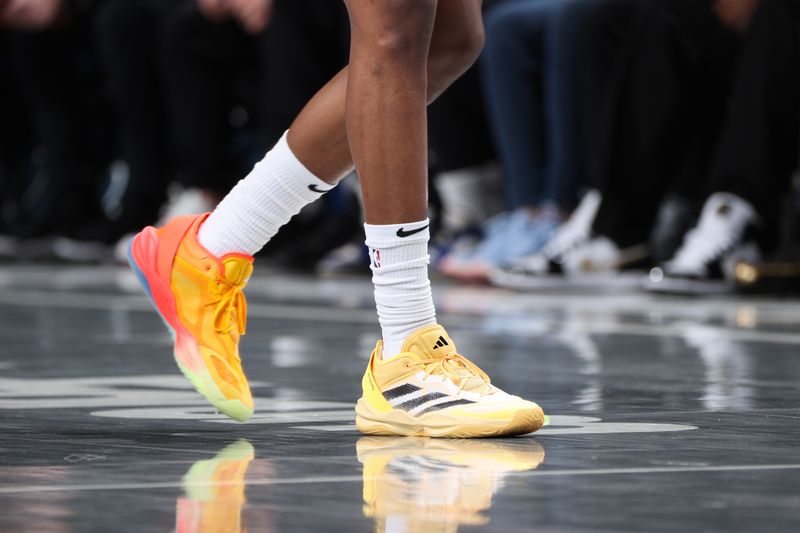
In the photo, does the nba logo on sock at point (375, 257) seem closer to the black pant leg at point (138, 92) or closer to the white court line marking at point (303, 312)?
the white court line marking at point (303, 312)

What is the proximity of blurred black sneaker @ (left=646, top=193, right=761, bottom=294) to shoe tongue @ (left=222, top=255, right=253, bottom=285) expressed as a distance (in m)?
2.15

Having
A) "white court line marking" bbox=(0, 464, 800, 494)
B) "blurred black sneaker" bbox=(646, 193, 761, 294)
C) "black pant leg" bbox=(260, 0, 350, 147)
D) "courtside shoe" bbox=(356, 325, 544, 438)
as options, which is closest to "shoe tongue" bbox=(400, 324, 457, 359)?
"courtside shoe" bbox=(356, 325, 544, 438)

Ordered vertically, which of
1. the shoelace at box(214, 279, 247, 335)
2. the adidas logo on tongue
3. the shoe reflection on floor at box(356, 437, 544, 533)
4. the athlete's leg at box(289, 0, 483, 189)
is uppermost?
the athlete's leg at box(289, 0, 483, 189)

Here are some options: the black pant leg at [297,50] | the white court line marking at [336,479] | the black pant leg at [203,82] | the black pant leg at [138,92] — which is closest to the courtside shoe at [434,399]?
the white court line marking at [336,479]

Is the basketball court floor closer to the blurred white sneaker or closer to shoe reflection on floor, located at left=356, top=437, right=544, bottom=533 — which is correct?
shoe reflection on floor, located at left=356, top=437, right=544, bottom=533

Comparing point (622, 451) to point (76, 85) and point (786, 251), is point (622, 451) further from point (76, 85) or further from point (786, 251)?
point (76, 85)

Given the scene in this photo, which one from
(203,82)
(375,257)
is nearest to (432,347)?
(375,257)

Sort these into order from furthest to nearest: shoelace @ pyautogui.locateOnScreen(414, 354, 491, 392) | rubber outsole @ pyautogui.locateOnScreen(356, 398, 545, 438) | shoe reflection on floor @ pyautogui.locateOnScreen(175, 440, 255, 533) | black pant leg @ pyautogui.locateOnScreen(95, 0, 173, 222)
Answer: black pant leg @ pyautogui.locateOnScreen(95, 0, 173, 222)
shoelace @ pyautogui.locateOnScreen(414, 354, 491, 392)
rubber outsole @ pyautogui.locateOnScreen(356, 398, 545, 438)
shoe reflection on floor @ pyautogui.locateOnScreen(175, 440, 255, 533)

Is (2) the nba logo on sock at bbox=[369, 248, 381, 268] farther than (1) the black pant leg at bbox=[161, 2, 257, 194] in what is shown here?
No

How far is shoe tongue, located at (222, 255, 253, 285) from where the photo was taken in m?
1.97

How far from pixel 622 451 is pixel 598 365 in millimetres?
912

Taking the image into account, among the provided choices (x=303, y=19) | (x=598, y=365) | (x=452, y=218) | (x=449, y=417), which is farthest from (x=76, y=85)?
(x=449, y=417)

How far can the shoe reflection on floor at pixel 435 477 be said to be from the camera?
Result: 3.97 feet

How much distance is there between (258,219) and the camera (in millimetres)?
1976
